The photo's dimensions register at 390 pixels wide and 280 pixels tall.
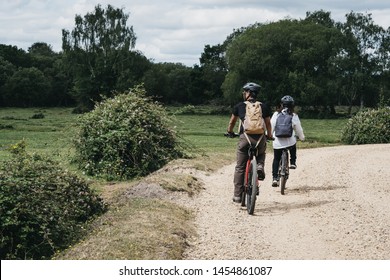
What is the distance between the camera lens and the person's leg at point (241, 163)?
12.3m

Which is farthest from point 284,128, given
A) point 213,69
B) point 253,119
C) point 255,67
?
point 213,69

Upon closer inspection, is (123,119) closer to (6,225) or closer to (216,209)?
(216,209)

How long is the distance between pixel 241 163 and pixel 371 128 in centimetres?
2381

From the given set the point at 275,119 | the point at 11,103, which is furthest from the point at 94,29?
the point at 275,119

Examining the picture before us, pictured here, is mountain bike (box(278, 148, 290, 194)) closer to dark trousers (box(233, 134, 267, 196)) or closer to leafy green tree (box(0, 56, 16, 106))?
dark trousers (box(233, 134, 267, 196))

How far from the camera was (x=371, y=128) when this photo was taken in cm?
3456

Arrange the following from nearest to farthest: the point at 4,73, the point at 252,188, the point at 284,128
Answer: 1. the point at 252,188
2. the point at 284,128
3. the point at 4,73

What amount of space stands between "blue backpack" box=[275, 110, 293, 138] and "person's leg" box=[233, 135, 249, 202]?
2.41 meters

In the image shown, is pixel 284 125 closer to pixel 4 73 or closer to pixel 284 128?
pixel 284 128

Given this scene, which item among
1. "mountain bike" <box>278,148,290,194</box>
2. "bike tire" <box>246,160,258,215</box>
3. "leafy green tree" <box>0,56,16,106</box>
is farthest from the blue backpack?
"leafy green tree" <box>0,56,16,106</box>

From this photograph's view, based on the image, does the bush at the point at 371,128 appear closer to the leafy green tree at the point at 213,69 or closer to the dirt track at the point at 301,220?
the dirt track at the point at 301,220

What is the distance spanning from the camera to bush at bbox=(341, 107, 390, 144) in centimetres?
3434

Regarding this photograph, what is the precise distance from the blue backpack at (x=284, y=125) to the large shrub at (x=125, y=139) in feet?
20.1
